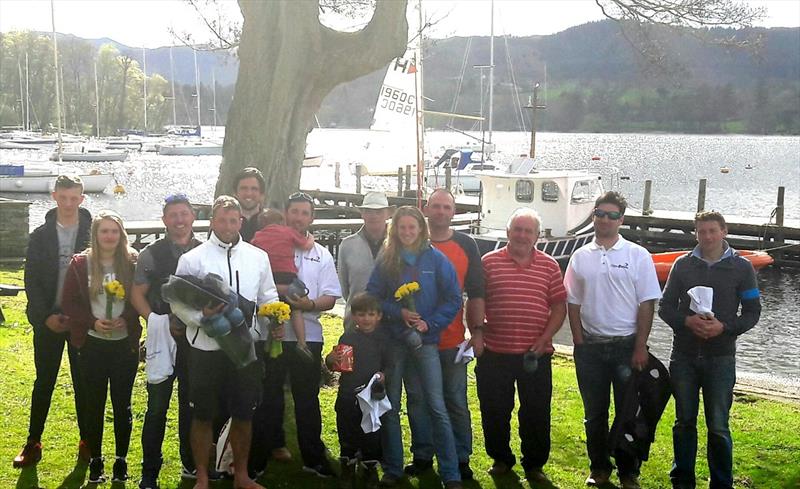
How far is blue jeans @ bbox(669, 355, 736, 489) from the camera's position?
5.00m

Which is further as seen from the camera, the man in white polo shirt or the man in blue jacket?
the man in white polo shirt

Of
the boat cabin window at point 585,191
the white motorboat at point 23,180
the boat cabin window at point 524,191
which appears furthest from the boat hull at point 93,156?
the boat cabin window at point 585,191

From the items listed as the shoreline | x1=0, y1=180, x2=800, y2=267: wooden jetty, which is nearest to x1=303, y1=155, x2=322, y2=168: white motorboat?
x1=0, y1=180, x2=800, y2=267: wooden jetty

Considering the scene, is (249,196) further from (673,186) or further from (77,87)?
(77,87)

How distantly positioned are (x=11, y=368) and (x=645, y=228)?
73.3 ft

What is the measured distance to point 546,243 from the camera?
2138cm

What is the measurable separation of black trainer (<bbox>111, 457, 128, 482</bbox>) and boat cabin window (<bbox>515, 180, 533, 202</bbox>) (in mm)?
17673

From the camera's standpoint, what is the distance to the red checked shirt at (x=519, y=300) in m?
5.30

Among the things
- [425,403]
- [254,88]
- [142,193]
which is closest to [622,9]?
[254,88]

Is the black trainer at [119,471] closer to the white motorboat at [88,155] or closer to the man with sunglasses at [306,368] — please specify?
the man with sunglasses at [306,368]

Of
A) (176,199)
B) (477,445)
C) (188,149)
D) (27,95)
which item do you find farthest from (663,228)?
(188,149)

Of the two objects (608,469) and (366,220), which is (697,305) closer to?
(608,469)

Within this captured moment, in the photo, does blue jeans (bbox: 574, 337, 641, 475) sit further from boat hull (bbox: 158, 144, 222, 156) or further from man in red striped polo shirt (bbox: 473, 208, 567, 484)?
boat hull (bbox: 158, 144, 222, 156)

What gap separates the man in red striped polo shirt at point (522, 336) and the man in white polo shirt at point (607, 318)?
16 cm
